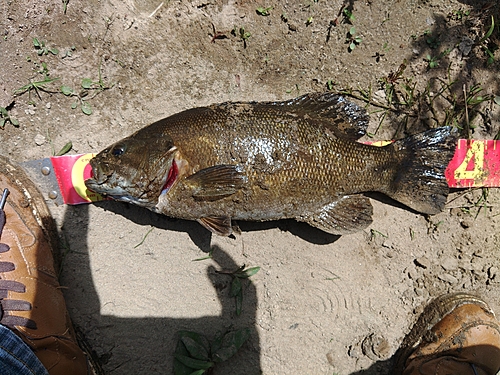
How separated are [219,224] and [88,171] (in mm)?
1257

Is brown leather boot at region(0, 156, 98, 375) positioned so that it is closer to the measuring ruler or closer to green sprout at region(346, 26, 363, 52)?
the measuring ruler

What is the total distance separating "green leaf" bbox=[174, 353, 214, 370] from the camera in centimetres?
301

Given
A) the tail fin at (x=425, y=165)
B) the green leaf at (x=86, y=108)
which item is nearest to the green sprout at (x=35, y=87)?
the green leaf at (x=86, y=108)

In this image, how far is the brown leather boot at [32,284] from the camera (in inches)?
106

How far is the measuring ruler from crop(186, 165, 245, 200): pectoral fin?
39.7 inches

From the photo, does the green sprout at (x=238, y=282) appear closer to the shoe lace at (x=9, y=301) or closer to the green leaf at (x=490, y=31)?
the shoe lace at (x=9, y=301)

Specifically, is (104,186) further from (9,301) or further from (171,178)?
(9,301)

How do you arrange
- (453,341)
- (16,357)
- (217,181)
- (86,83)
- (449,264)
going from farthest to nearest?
(449,264)
(453,341)
(86,83)
(217,181)
(16,357)

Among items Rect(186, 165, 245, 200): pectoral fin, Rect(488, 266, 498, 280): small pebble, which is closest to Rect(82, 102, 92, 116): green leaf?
Rect(186, 165, 245, 200): pectoral fin

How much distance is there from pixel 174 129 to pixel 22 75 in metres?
1.55

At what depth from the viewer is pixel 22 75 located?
3.06m

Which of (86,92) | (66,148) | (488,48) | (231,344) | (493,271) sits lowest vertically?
(231,344)

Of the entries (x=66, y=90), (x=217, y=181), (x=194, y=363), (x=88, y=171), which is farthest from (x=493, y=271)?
(x=66, y=90)

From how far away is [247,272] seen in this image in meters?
3.21
